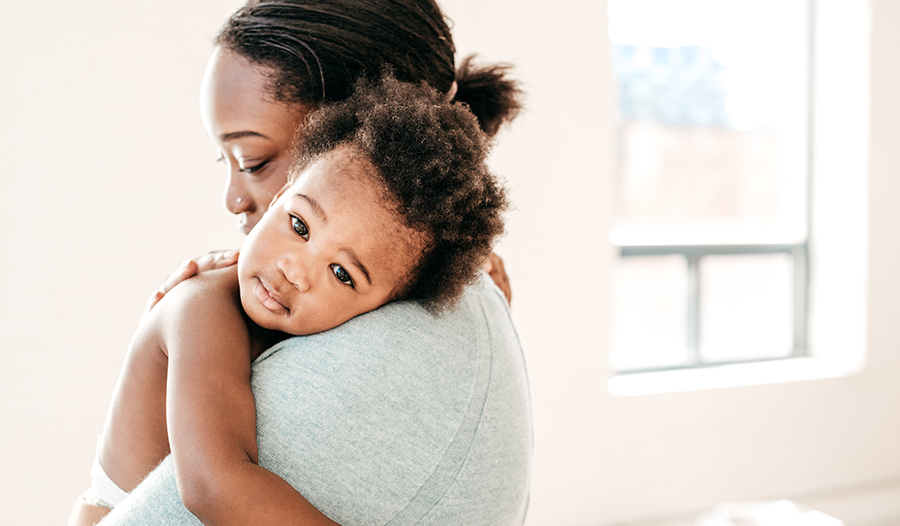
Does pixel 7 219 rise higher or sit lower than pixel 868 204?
higher

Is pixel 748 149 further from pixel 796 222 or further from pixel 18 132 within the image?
pixel 18 132

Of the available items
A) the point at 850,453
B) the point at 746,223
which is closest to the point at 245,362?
the point at 746,223

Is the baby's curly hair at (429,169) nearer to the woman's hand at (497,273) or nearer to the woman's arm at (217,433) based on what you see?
the woman's arm at (217,433)

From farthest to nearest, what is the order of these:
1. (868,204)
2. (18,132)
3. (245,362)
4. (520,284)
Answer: (868,204)
(520,284)
(18,132)
(245,362)

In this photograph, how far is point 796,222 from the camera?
359cm

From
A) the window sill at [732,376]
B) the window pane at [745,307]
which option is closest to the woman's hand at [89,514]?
the window sill at [732,376]

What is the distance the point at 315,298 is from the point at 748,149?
333cm

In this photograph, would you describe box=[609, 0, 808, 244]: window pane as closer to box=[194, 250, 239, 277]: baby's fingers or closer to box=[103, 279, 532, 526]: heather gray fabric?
box=[194, 250, 239, 277]: baby's fingers

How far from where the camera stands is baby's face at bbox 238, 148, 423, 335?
2.54ft

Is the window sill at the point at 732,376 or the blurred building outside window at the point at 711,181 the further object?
the blurred building outside window at the point at 711,181

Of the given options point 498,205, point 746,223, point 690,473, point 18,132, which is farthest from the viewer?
point 746,223

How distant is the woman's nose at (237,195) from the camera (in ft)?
Answer: 3.07

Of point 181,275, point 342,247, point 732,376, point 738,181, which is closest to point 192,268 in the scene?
point 181,275

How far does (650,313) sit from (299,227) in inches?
111
